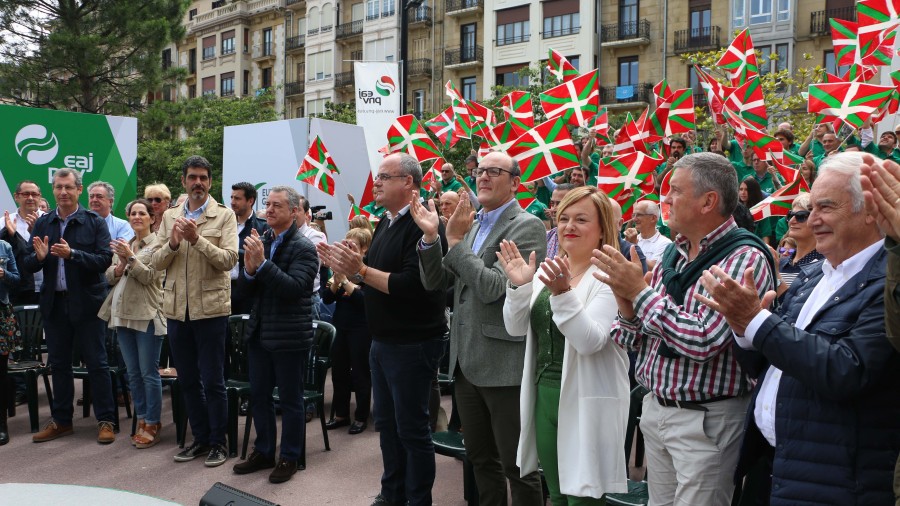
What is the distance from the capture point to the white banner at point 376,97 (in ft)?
44.2

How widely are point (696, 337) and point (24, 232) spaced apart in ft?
26.2

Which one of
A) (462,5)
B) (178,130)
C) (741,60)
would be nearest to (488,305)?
(741,60)

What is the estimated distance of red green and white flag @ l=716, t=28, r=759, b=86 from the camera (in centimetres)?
909

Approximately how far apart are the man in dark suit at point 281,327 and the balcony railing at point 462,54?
3715 centimetres

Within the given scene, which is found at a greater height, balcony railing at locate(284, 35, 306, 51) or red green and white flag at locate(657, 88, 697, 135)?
balcony railing at locate(284, 35, 306, 51)

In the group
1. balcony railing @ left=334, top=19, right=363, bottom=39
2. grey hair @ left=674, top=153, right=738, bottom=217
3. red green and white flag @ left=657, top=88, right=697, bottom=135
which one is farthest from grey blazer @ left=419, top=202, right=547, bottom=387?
balcony railing @ left=334, top=19, right=363, bottom=39

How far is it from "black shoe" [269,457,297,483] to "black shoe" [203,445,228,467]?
60 centimetres

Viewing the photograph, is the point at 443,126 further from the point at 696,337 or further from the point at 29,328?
the point at 696,337

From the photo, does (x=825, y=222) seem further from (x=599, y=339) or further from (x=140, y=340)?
(x=140, y=340)

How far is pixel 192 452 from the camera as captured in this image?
239 inches

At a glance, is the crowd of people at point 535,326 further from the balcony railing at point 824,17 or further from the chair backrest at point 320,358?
the balcony railing at point 824,17


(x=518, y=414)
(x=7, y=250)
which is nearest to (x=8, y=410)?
(x=7, y=250)

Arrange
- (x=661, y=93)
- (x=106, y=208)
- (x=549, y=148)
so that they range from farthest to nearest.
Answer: (x=661, y=93)
(x=549, y=148)
(x=106, y=208)

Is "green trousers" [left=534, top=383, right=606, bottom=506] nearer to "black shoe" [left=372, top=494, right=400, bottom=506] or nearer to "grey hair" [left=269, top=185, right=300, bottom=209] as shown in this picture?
"black shoe" [left=372, top=494, right=400, bottom=506]
